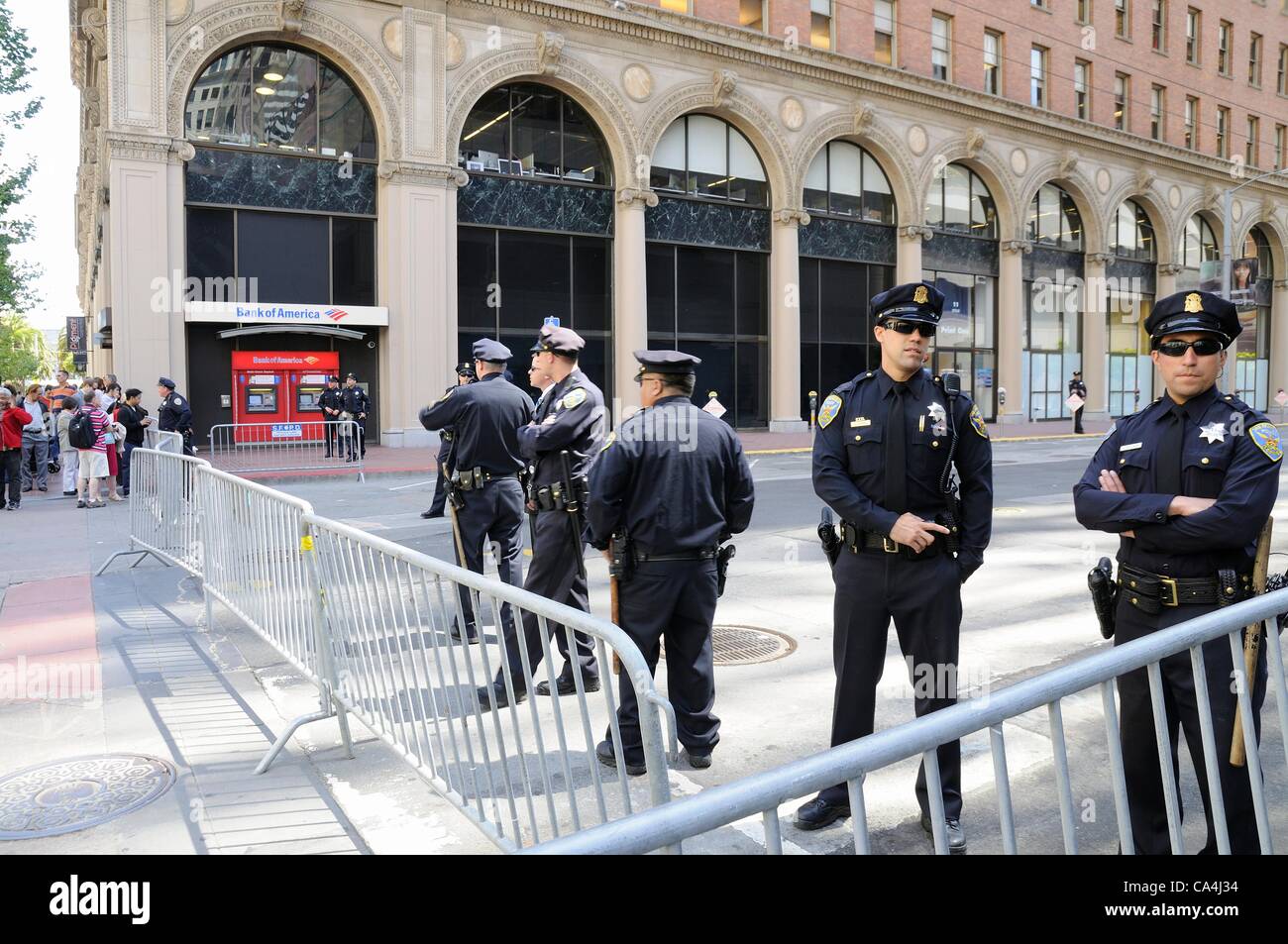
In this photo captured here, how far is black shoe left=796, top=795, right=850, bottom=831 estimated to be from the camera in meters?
4.11

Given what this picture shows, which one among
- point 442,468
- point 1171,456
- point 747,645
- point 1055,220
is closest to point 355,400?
Answer: point 442,468

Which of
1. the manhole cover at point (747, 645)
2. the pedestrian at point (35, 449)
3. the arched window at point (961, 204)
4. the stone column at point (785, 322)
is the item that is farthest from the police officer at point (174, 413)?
the arched window at point (961, 204)

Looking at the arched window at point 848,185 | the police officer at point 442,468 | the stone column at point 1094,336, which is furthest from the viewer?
the stone column at point 1094,336

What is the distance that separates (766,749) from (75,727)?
3.84m

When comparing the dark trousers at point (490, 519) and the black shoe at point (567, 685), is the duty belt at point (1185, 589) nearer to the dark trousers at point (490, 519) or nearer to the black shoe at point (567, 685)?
the black shoe at point (567, 685)

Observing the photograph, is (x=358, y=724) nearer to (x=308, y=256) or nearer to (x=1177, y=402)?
(x=1177, y=402)

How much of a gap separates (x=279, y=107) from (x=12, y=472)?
1167cm

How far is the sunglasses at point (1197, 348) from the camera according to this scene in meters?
3.69

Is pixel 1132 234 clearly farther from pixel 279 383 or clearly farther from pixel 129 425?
pixel 129 425

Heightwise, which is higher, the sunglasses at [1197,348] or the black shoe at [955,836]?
the sunglasses at [1197,348]

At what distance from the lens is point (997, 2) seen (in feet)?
115

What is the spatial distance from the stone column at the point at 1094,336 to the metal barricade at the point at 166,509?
1458 inches

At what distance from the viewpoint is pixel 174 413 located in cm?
1745

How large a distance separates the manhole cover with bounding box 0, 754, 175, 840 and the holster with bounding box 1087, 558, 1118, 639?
13.9 ft
